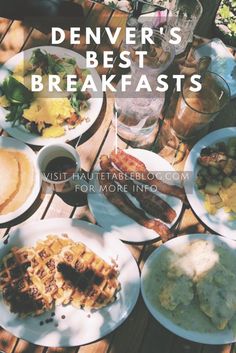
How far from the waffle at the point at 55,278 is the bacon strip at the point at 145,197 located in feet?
1.13

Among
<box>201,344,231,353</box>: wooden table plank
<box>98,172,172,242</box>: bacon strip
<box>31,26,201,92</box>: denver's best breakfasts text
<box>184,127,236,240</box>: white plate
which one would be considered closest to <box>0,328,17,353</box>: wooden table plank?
<box>98,172,172,242</box>: bacon strip

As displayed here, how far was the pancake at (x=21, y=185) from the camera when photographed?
93.0 inches

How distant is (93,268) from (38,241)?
30 cm

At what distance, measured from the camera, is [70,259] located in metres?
2.25

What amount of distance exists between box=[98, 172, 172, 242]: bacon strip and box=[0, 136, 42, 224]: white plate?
31cm

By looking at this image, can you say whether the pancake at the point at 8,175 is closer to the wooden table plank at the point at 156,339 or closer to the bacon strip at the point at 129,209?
the bacon strip at the point at 129,209

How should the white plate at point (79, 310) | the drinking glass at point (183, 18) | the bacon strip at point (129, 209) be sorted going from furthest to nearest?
1. the drinking glass at point (183, 18)
2. the bacon strip at point (129, 209)
3. the white plate at point (79, 310)

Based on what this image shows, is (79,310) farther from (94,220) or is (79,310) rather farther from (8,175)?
(8,175)

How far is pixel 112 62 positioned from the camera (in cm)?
271

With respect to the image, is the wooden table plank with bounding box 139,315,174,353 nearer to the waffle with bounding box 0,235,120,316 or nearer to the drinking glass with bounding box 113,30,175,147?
the waffle with bounding box 0,235,120,316

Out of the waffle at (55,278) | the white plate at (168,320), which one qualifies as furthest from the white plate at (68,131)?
the white plate at (168,320)

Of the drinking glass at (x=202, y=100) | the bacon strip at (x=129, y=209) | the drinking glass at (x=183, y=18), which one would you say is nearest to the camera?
the bacon strip at (x=129, y=209)

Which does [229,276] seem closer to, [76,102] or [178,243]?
[178,243]

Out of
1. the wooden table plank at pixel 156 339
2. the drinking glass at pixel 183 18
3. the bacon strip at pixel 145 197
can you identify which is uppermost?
the drinking glass at pixel 183 18
